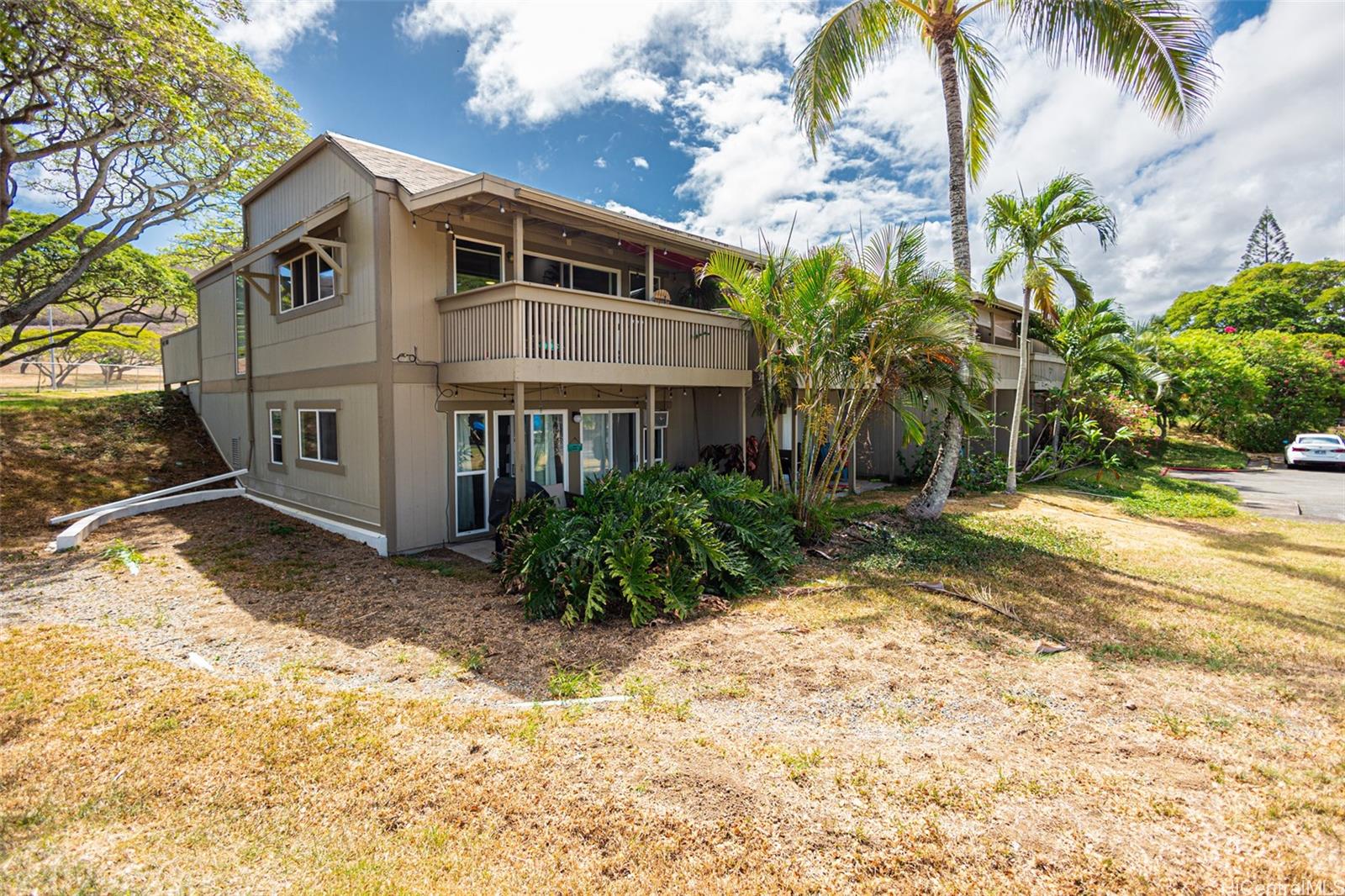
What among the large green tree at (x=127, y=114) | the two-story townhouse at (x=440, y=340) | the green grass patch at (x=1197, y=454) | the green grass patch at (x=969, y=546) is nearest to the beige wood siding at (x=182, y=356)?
the large green tree at (x=127, y=114)

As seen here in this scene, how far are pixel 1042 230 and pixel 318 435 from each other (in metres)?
14.0

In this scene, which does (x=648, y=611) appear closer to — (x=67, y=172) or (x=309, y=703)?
(x=309, y=703)

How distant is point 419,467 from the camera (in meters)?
9.05

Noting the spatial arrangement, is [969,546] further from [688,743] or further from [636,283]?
[636,283]

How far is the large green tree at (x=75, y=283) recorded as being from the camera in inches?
595

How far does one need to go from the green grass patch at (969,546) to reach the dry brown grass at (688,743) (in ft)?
2.99

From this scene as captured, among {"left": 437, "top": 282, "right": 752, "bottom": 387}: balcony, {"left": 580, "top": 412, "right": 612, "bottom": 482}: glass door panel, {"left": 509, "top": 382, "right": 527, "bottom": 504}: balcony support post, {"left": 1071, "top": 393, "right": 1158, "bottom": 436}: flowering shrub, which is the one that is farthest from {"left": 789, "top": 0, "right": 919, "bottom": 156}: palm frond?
{"left": 1071, "top": 393, "right": 1158, "bottom": 436}: flowering shrub

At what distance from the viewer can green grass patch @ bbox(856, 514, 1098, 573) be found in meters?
8.18

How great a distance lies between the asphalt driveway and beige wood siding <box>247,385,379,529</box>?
1621 centimetres

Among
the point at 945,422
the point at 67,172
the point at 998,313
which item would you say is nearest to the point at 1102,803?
the point at 945,422

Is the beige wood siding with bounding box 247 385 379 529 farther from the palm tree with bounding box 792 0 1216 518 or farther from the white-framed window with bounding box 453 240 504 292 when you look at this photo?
the palm tree with bounding box 792 0 1216 518

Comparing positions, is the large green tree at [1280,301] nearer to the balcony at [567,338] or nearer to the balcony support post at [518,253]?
the balcony at [567,338]

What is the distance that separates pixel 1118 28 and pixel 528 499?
35.2ft

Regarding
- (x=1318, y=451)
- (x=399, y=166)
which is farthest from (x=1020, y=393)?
(x=1318, y=451)
